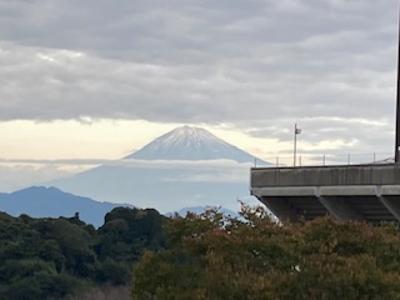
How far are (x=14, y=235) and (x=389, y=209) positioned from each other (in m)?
62.8

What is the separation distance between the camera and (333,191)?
39.7 metres

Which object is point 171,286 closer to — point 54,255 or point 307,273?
point 307,273

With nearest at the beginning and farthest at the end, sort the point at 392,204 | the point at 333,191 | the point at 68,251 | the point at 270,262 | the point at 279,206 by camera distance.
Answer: the point at 270,262 < the point at 392,204 < the point at 333,191 < the point at 279,206 < the point at 68,251

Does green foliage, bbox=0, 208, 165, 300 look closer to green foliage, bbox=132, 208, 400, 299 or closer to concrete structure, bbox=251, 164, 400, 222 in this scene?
concrete structure, bbox=251, 164, 400, 222

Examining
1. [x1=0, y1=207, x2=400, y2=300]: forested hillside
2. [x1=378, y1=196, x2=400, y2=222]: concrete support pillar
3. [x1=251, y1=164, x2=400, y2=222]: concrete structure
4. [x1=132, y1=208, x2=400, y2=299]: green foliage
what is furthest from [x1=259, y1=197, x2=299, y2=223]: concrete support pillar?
[x1=132, y1=208, x2=400, y2=299]: green foliage

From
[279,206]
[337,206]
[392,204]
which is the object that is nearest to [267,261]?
[392,204]

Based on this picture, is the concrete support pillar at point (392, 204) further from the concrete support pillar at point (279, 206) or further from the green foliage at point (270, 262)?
the green foliage at point (270, 262)

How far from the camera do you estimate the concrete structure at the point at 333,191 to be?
37750mm

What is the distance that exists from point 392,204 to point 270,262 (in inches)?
497

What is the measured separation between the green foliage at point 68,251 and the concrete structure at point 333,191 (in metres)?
43.0

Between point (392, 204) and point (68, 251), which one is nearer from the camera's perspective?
point (392, 204)

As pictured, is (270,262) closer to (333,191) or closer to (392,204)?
(392,204)

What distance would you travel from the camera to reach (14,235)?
9781cm

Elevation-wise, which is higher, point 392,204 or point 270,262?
point 392,204
